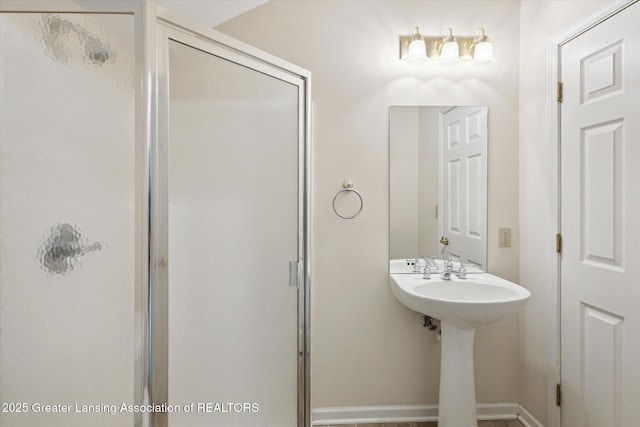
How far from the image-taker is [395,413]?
2.07 m

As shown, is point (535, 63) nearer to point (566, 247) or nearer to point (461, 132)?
point (461, 132)

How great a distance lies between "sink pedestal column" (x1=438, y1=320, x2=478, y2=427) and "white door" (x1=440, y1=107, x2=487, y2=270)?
478 mm

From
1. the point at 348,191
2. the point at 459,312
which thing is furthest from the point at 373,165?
the point at 459,312

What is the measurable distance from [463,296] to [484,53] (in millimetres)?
1292

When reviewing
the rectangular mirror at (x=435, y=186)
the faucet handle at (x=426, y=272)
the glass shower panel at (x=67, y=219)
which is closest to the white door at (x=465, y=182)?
the rectangular mirror at (x=435, y=186)

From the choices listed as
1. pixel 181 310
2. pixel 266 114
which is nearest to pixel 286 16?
pixel 266 114

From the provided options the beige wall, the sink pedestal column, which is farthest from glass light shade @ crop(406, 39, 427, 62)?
the sink pedestal column

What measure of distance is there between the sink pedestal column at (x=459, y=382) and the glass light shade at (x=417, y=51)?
1380mm

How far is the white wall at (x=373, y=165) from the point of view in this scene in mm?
2020

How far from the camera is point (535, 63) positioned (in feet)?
6.26

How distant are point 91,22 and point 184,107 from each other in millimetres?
294

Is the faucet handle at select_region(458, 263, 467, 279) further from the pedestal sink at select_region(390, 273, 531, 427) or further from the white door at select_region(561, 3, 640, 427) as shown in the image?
the white door at select_region(561, 3, 640, 427)

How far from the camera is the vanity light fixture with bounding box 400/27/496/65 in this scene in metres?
1.92

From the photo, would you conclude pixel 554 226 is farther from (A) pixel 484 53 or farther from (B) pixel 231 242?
(B) pixel 231 242
